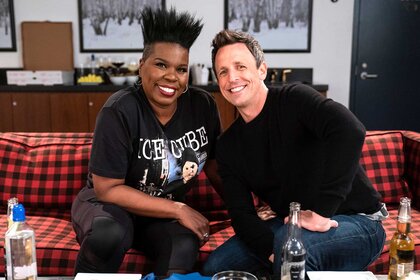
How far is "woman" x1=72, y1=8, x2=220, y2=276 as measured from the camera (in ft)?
5.50

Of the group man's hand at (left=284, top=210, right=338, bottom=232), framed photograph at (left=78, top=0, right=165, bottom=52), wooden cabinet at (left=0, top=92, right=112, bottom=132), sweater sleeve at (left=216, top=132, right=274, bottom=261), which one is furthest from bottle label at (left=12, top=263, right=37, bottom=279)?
framed photograph at (left=78, top=0, right=165, bottom=52)

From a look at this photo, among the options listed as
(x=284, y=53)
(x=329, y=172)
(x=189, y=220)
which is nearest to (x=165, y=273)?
(x=189, y=220)

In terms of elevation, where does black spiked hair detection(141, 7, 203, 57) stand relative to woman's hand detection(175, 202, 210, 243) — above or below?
above

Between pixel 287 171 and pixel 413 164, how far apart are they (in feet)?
3.39

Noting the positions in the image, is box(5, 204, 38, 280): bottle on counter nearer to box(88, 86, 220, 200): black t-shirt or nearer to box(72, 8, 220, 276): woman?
box(72, 8, 220, 276): woman

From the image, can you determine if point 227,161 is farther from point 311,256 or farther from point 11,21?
point 11,21

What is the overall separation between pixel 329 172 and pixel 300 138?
155 mm

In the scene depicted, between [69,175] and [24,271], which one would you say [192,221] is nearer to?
[24,271]

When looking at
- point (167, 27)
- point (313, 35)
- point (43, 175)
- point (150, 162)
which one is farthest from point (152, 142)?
point (313, 35)

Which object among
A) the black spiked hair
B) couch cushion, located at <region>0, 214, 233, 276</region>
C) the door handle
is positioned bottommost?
couch cushion, located at <region>0, 214, 233, 276</region>

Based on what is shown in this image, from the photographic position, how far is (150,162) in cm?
180

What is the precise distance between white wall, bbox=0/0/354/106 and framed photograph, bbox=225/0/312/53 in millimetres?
65

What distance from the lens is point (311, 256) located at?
5.12 ft

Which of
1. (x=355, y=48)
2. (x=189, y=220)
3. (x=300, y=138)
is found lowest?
(x=189, y=220)
